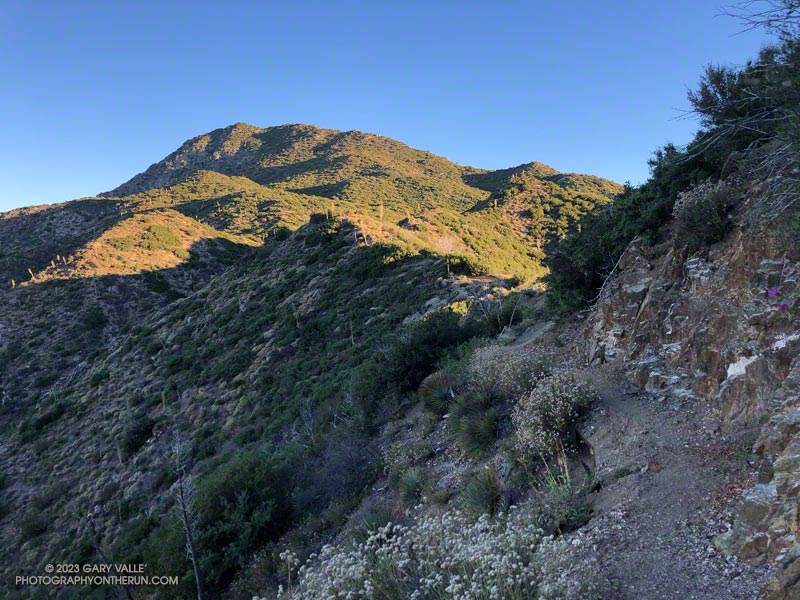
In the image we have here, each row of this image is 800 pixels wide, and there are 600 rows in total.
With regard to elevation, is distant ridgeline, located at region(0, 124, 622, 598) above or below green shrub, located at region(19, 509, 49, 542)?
above

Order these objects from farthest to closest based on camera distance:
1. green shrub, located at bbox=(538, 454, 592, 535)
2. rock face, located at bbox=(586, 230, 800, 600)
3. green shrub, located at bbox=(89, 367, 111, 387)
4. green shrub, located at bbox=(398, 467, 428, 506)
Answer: green shrub, located at bbox=(89, 367, 111, 387) → green shrub, located at bbox=(398, 467, 428, 506) → green shrub, located at bbox=(538, 454, 592, 535) → rock face, located at bbox=(586, 230, 800, 600)

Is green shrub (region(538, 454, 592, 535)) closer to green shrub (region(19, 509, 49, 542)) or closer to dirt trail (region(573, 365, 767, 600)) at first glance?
dirt trail (region(573, 365, 767, 600))

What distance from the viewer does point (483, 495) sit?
5.09m

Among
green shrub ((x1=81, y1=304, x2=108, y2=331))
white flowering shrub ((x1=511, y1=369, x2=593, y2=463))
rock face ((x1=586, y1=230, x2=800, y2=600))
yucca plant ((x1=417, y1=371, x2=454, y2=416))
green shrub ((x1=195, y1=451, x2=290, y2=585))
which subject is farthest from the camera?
green shrub ((x1=81, y1=304, x2=108, y2=331))

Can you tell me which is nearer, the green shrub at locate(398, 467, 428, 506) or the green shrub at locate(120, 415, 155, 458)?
the green shrub at locate(398, 467, 428, 506)

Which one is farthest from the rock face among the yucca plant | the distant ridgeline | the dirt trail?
the distant ridgeline

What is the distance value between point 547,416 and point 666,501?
1828 mm

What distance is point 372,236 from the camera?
25859mm

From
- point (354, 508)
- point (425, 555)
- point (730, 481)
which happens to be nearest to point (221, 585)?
point (354, 508)

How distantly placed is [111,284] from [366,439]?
119 ft

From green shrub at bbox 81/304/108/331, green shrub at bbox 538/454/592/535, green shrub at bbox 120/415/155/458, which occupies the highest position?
green shrub at bbox 81/304/108/331

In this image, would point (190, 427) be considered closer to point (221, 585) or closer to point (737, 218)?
point (221, 585)

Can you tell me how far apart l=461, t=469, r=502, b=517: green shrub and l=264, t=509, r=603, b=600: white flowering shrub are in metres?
1.03

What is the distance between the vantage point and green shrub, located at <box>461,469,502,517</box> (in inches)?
195
